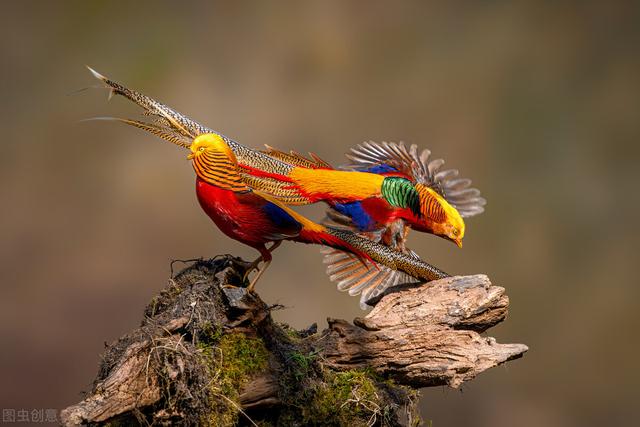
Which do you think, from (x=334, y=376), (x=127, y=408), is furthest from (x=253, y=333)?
(x=127, y=408)

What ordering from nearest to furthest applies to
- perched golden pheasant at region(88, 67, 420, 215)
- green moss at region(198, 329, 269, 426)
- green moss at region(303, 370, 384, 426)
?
green moss at region(198, 329, 269, 426)
green moss at region(303, 370, 384, 426)
perched golden pheasant at region(88, 67, 420, 215)

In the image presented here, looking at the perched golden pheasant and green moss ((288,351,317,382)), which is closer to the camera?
green moss ((288,351,317,382))

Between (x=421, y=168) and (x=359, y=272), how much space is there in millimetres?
651

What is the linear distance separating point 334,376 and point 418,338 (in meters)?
0.39

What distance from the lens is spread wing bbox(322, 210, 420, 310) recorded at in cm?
378

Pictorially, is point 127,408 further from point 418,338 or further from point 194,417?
point 418,338

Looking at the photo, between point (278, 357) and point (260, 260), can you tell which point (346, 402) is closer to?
point (278, 357)

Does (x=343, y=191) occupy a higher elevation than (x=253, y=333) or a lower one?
higher

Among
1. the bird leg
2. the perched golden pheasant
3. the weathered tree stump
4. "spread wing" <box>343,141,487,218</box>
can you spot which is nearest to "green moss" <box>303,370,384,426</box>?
the weathered tree stump

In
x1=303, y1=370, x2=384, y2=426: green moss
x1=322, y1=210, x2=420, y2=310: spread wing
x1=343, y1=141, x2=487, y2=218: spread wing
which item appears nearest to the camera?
x1=303, y1=370, x2=384, y2=426: green moss

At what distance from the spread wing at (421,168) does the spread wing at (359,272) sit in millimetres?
411

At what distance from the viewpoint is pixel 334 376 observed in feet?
10.8

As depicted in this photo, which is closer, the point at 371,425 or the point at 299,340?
the point at 371,425

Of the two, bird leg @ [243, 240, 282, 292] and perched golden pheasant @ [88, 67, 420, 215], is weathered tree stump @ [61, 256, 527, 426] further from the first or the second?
perched golden pheasant @ [88, 67, 420, 215]
